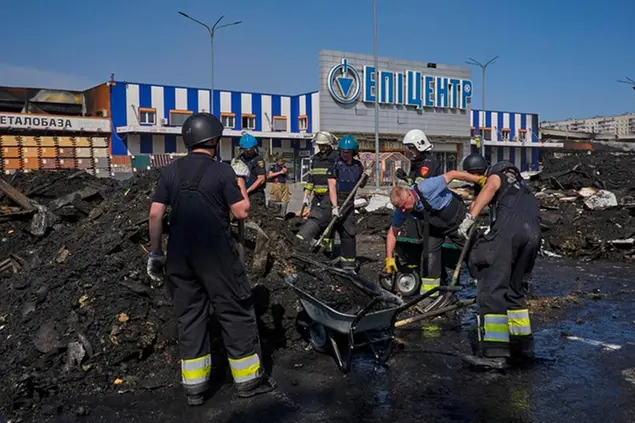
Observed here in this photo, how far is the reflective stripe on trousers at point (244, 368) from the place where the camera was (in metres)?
3.84

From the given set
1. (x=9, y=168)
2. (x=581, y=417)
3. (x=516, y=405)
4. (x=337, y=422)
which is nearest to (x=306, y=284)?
(x=337, y=422)

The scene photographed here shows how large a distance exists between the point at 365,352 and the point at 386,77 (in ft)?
103

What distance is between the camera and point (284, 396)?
A: 13.0ft

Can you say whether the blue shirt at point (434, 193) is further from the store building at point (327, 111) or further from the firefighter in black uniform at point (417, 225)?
the store building at point (327, 111)

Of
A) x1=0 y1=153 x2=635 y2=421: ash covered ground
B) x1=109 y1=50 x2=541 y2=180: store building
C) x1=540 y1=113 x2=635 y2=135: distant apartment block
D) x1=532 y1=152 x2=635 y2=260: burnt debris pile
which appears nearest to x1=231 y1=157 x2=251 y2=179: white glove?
x1=0 y1=153 x2=635 y2=421: ash covered ground

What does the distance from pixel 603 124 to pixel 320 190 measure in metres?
117

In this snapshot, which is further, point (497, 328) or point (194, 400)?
point (497, 328)

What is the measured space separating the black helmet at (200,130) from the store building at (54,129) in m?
26.1

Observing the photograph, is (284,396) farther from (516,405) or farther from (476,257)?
(476,257)

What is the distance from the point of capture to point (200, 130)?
387cm

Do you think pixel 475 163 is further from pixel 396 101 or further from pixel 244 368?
pixel 396 101

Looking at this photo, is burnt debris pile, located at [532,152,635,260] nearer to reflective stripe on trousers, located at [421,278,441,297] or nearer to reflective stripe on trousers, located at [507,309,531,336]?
reflective stripe on trousers, located at [421,278,441,297]

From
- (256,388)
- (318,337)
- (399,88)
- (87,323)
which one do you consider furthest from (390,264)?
(399,88)

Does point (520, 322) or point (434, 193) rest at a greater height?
point (434, 193)
